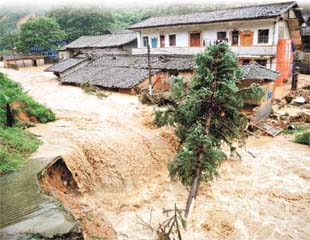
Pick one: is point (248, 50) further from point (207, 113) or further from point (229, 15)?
point (207, 113)

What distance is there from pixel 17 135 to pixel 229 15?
19.7m

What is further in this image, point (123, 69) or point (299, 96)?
point (123, 69)

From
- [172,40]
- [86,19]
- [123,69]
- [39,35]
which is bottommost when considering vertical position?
[123,69]

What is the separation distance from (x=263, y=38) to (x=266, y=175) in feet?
48.2

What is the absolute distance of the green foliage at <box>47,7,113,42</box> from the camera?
51031 millimetres

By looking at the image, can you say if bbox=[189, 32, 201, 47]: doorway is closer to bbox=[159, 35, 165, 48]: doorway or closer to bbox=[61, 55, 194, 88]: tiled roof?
bbox=[61, 55, 194, 88]: tiled roof

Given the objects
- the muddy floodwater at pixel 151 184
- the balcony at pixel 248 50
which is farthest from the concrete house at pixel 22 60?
the muddy floodwater at pixel 151 184

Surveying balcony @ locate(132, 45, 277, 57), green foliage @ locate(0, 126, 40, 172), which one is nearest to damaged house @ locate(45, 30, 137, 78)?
balcony @ locate(132, 45, 277, 57)

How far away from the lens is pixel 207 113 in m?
11.4

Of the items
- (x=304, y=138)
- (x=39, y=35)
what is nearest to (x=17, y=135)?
(x=304, y=138)

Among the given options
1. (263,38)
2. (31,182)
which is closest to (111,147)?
(31,182)

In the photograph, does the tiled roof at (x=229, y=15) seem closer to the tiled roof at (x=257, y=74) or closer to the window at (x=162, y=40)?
the window at (x=162, y=40)

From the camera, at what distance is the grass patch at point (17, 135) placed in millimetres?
9594

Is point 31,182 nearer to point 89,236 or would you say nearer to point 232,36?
point 89,236
